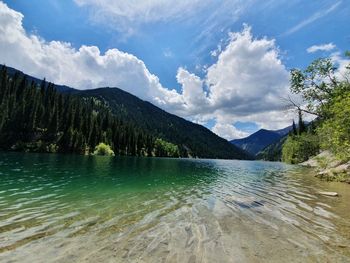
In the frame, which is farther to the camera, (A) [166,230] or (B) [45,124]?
(B) [45,124]

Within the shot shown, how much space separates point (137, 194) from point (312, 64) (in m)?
34.0

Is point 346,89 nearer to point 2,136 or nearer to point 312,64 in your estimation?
point 312,64

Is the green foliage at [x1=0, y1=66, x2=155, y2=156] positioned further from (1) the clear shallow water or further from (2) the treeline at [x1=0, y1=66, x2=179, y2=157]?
(1) the clear shallow water

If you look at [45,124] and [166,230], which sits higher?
[45,124]

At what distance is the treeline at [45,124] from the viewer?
123887 mm

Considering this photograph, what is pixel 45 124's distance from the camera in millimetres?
134750

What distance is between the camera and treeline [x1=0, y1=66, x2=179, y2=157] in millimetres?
123887

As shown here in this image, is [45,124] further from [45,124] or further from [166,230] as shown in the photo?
[166,230]

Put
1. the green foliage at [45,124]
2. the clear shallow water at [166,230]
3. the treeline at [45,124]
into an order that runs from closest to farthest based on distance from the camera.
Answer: the clear shallow water at [166,230]
the green foliage at [45,124]
the treeline at [45,124]

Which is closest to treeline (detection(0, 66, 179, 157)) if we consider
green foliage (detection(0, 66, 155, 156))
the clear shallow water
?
green foliage (detection(0, 66, 155, 156))

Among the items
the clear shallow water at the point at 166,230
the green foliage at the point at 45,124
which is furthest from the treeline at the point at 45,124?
the clear shallow water at the point at 166,230

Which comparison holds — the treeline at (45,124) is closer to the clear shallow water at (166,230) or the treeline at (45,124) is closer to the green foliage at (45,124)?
the green foliage at (45,124)

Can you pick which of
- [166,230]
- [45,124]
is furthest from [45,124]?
[166,230]

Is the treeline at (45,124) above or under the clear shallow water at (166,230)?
above
